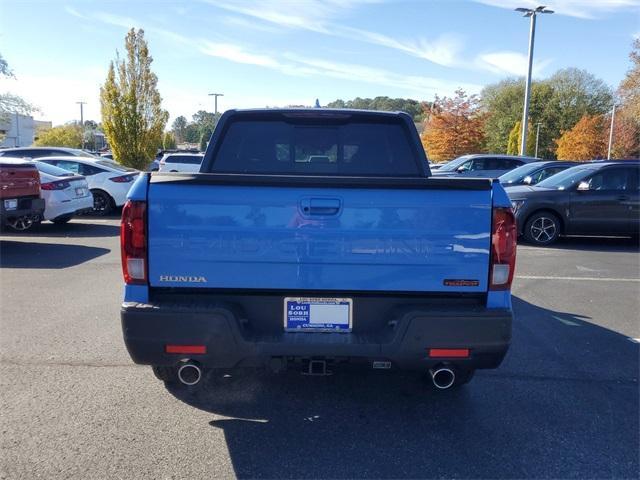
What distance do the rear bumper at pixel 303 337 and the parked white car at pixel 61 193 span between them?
8.80 metres

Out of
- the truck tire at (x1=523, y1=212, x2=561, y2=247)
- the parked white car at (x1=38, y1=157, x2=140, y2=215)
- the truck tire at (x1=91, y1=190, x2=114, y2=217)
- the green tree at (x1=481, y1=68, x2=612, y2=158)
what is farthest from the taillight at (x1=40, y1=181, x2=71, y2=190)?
the green tree at (x1=481, y1=68, x2=612, y2=158)

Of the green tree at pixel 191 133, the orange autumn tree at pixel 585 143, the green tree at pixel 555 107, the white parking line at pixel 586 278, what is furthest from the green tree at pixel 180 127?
the white parking line at pixel 586 278

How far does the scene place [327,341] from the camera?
2996mm

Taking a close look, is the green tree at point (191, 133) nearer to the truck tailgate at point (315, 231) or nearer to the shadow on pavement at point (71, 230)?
the shadow on pavement at point (71, 230)

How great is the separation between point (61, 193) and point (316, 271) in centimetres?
989

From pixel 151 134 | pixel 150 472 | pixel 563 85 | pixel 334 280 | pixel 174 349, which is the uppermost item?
pixel 563 85

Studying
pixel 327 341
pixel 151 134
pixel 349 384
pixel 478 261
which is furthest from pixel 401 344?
pixel 151 134

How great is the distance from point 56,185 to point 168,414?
9.11 metres

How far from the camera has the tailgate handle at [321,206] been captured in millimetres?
2928

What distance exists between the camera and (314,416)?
3.52m

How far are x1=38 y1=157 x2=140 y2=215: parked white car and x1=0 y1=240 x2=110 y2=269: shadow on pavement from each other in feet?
13.3

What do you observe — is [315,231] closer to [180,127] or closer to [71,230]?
[71,230]

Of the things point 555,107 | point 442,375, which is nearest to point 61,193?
point 442,375

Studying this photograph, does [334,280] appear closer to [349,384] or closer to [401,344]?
[401,344]
